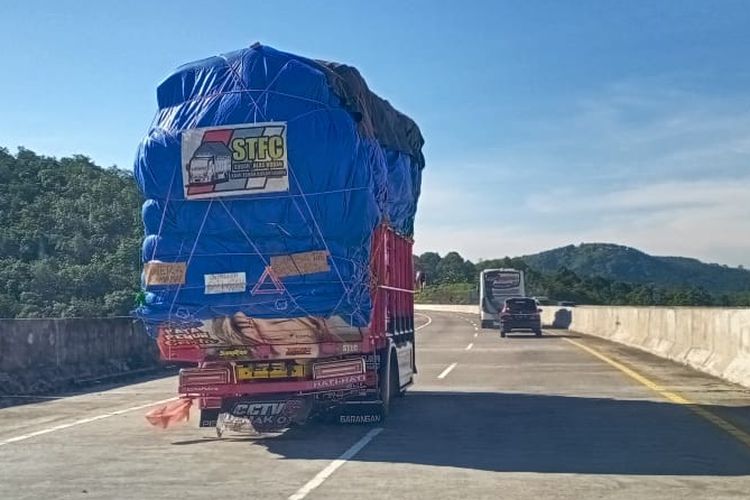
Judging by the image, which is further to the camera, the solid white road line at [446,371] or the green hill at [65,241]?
the green hill at [65,241]

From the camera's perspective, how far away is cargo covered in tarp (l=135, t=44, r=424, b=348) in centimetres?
1186

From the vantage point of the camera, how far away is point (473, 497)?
877 centimetres

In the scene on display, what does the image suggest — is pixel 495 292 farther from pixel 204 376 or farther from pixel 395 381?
pixel 204 376

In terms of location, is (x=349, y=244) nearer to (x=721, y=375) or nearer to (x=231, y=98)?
(x=231, y=98)

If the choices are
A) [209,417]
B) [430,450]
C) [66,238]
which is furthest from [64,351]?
[430,450]

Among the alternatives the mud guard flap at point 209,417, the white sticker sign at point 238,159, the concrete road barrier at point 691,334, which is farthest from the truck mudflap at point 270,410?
the concrete road barrier at point 691,334

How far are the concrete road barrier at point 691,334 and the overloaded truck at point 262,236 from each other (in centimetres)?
1019

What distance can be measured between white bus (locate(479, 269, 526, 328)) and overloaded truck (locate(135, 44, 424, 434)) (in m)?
45.0

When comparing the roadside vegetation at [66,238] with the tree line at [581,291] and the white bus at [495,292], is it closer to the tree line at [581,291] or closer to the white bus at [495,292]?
the white bus at [495,292]

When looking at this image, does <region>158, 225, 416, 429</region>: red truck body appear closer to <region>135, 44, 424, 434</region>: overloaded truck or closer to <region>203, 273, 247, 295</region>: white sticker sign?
<region>135, 44, 424, 434</region>: overloaded truck

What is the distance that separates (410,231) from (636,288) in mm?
98340

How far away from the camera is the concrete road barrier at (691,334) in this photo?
20.2 meters

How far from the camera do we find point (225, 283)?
39.2 feet

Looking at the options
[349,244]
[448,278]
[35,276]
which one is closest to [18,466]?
[349,244]
